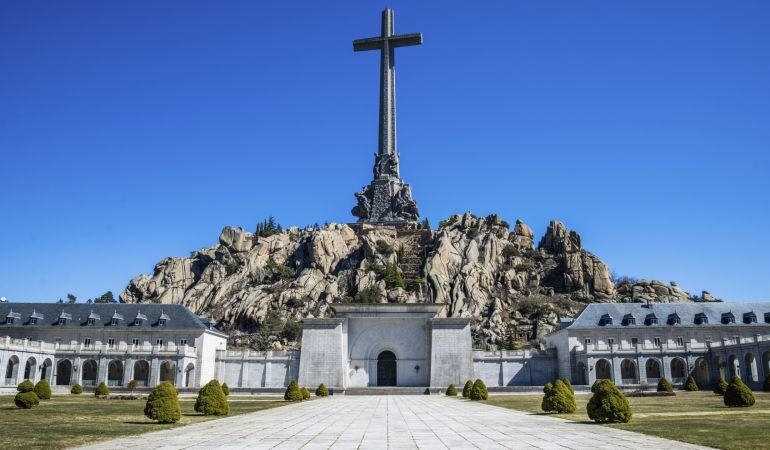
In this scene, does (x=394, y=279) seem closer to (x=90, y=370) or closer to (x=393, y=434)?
(x=90, y=370)

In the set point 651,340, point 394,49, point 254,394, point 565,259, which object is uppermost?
point 394,49

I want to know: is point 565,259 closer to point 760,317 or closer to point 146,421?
point 760,317

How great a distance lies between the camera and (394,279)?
298 feet

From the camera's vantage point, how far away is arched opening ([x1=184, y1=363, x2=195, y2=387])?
2276 inches

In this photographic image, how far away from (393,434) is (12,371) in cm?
4988

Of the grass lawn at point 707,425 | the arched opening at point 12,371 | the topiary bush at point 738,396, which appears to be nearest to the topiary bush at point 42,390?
the arched opening at point 12,371

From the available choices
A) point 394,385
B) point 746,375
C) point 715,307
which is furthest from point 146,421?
point 715,307

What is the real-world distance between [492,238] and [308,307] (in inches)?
1272

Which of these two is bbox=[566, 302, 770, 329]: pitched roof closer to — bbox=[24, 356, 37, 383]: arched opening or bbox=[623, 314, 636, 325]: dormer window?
bbox=[623, 314, 636, 325]: dormer window

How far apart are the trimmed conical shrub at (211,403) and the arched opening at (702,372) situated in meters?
48.6

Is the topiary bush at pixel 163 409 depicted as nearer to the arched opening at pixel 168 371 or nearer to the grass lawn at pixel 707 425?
the grass lawn at pixel 707 425

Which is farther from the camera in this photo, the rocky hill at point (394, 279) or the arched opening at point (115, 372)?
the rocky hill at point (394, 279)

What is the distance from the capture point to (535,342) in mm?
78312

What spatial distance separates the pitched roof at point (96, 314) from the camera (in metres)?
60.7
